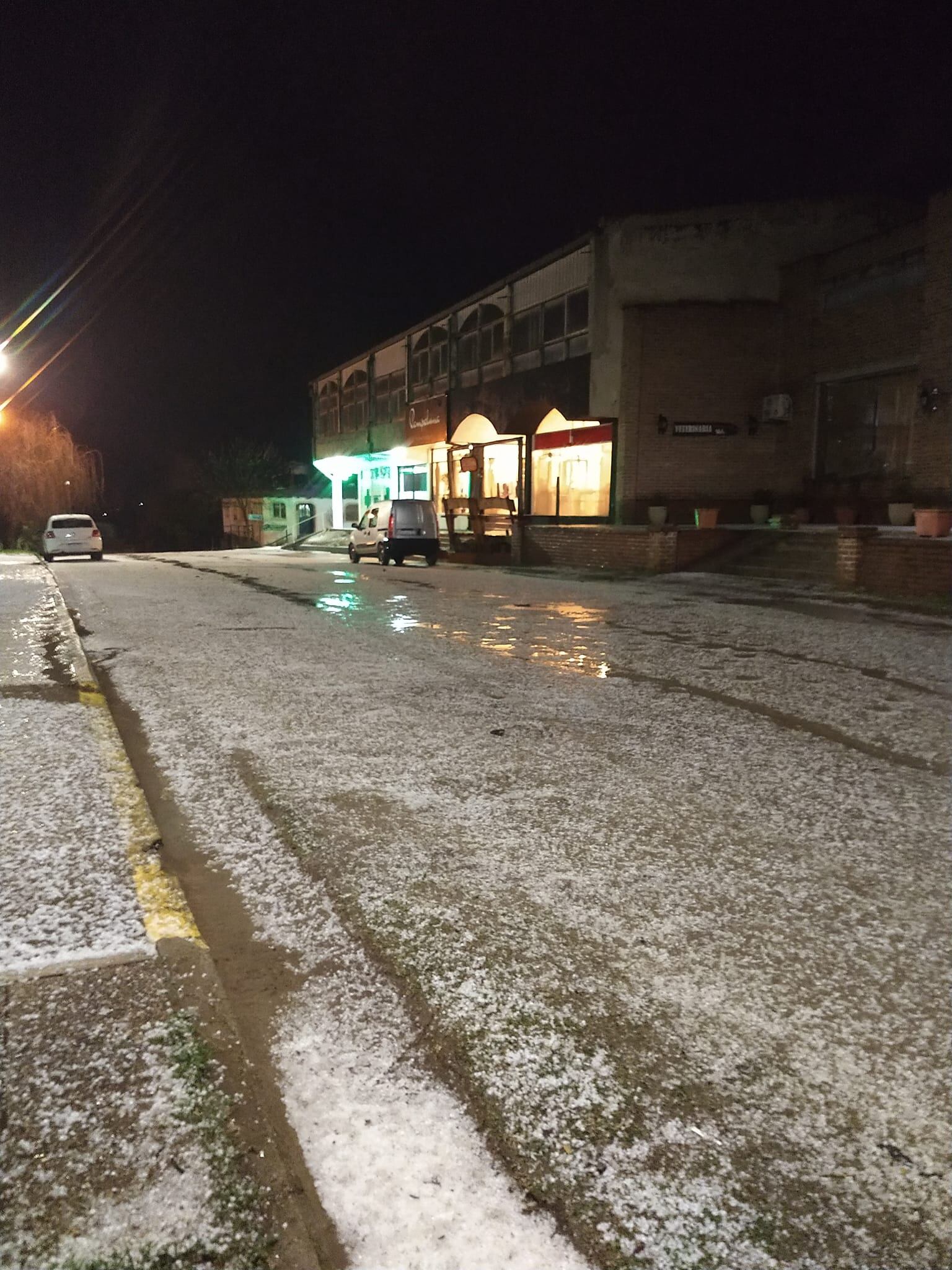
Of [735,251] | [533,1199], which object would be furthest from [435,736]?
[735,251]

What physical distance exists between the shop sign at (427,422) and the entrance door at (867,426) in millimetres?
14753

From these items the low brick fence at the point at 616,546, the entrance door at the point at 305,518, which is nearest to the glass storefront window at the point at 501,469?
the low brick fence at the point at 616,546

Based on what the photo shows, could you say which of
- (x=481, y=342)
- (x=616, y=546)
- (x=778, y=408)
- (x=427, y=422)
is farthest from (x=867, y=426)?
(x=427, y=422)

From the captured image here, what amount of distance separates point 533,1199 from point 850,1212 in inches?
27.0

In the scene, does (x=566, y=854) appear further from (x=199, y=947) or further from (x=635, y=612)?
A: (x=635, y=612)

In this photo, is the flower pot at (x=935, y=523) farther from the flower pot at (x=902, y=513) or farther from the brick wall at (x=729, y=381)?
the brick wall at (x=729, y=381)

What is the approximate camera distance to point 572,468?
27.5m

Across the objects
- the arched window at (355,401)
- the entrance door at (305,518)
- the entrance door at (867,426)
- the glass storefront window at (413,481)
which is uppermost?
the arched window at (355,401)

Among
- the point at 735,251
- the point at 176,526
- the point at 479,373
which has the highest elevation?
the point at 735,251

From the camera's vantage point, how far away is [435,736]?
580 cm

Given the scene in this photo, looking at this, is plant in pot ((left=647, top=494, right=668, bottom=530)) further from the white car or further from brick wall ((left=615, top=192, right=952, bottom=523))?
the white car

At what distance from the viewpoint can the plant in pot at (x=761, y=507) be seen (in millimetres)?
23094

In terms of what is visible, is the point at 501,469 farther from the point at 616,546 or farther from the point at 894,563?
the point at 894,563

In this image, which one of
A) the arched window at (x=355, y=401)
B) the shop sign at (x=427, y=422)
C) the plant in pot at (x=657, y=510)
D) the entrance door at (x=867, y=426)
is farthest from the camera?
the arched window at (x=355, y=401)
